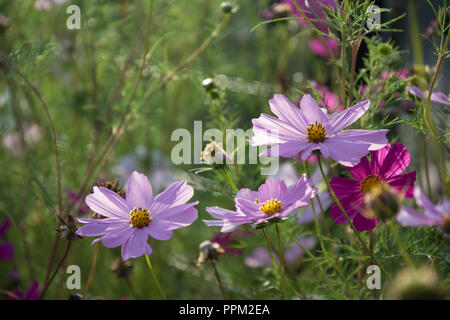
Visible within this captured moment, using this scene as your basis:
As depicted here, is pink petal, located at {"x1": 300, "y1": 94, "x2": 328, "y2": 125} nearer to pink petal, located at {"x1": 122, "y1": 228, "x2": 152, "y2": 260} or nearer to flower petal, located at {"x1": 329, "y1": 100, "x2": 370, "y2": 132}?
flower petal, located at {"x1": 329, "y1": 100, "x2": 370, "y2": 132}

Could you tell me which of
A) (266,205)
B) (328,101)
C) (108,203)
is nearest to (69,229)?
(108,203)

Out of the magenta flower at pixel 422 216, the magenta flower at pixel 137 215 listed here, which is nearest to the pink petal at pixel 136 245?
the magenta flower at pixel 137 215

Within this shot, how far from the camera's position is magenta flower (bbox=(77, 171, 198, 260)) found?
1.29ft

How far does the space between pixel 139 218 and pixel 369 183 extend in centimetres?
22

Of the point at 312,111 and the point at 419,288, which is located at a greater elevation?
the point at 312,111

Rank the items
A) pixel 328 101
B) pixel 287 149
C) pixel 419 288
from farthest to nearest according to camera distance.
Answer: pixel 328 101
pixel 287 149
pixel 419 288

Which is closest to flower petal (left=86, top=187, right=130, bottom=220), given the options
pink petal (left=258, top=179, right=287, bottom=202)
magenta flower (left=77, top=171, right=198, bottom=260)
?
magenta flower (left=77, top=171, right=198, bottom=260)

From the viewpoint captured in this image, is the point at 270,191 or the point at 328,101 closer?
the point at 270,191

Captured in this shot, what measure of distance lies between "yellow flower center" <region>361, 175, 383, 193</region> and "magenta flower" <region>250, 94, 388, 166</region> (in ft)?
0.22

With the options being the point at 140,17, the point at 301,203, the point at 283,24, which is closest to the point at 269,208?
the point at 301,203

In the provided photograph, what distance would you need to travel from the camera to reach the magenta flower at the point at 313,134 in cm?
36

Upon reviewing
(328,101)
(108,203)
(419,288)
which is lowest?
(419,288)

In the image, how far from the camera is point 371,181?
1.42 feet

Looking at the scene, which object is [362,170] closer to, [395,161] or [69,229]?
[395,161]
